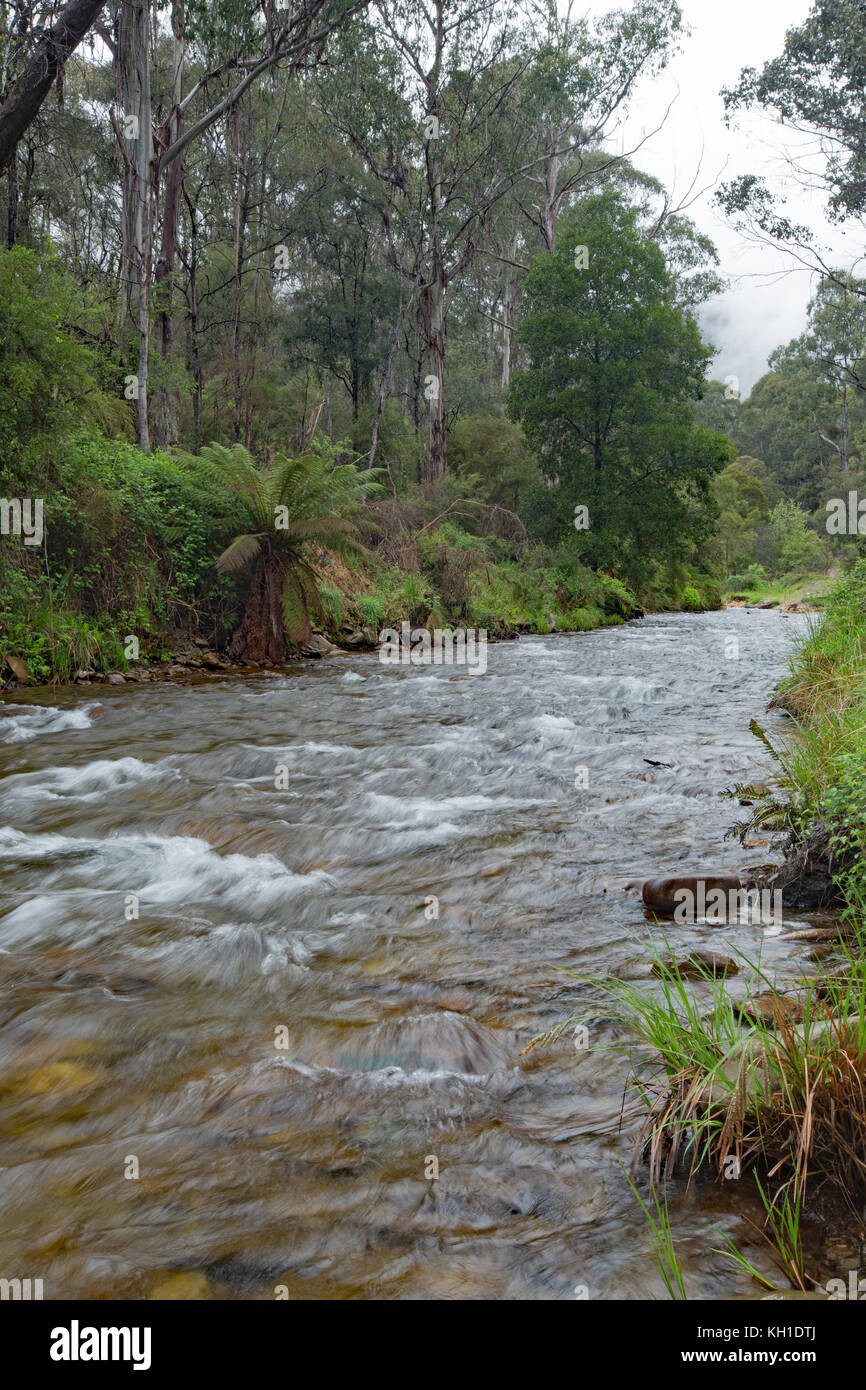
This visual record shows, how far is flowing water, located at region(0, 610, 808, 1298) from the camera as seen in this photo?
1877 mm

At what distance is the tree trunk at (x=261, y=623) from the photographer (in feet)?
37.7

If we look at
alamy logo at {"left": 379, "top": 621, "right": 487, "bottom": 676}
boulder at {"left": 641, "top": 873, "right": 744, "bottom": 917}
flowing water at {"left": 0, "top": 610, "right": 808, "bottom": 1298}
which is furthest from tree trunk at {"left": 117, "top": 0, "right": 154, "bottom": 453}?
boulder at {"left": 641, "top": 873, "right": 744, "bottom": 917}

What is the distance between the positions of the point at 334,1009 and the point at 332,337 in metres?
27.0

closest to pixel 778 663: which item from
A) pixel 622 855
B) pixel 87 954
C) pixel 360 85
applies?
pixel 622 855

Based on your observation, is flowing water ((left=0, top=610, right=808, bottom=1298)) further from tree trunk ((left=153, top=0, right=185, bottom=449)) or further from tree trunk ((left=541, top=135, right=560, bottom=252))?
tree trunk ((left=541, top=135, right=560, bottom=252))

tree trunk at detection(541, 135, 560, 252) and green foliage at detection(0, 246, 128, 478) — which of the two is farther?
tree trunk at detection(541, 135, 560, 252)

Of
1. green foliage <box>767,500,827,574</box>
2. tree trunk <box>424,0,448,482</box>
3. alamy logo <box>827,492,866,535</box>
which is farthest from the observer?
green foliage <box>767,500,827,574</box>

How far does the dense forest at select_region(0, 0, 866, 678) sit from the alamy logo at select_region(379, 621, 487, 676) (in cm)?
47

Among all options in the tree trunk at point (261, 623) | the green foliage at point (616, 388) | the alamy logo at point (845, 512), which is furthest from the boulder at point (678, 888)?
the alamy logo at point (845, 512)

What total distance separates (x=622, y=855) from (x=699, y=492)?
72.1 ft

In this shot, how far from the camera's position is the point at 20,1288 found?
1.79 meters

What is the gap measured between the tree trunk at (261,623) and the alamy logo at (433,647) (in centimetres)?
170
